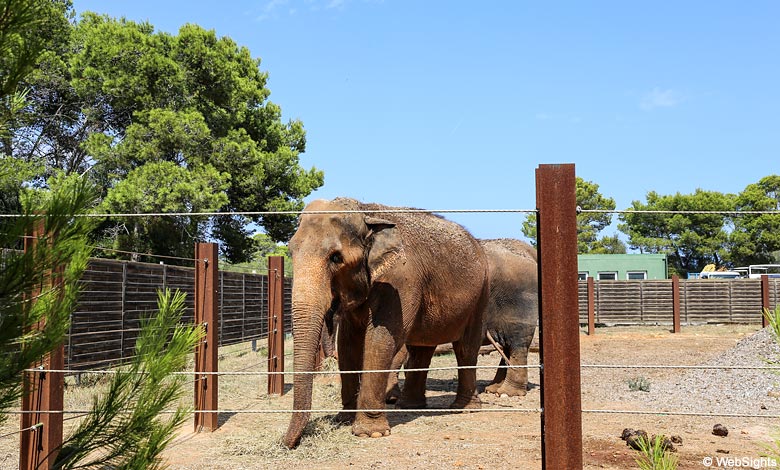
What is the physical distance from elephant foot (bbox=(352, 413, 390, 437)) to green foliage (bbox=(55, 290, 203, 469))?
4368 millimetres

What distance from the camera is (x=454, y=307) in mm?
7664

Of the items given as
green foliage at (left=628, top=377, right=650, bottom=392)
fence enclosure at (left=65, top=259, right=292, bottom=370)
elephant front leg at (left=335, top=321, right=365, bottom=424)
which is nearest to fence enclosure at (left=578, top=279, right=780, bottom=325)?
green foliage at (left=628, top=377, right=650, bottom=392)

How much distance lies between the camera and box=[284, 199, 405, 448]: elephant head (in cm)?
552

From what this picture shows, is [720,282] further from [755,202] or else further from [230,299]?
[755,202]

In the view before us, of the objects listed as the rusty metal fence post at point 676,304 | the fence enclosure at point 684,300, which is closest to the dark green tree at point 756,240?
the fence enclosure at point 684,300

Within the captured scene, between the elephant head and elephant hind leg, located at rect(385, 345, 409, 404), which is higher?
the elephant head

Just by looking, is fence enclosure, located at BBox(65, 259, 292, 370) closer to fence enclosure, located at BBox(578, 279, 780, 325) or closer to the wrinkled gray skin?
the wrinkled gray skin

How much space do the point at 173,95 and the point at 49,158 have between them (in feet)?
13.8

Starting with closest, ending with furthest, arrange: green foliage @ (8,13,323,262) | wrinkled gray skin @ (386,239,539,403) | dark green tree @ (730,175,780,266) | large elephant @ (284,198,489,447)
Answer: large elephant @ (284,198,489,447) < wrinkled gray skin @ (386,239,539,403) < green foliage @ (8,13,323,262) < dark green tree @ (730,175,780,266)

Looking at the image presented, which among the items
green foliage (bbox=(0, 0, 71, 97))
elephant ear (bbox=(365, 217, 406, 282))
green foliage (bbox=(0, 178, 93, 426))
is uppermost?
green foliage (bbox=(0, 0, 71, 97))

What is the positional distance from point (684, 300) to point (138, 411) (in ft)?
81.6

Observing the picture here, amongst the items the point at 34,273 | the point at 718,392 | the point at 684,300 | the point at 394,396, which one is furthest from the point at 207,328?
the point at 684,300

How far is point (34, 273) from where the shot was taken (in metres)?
1.73

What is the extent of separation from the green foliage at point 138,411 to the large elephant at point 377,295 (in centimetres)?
274
